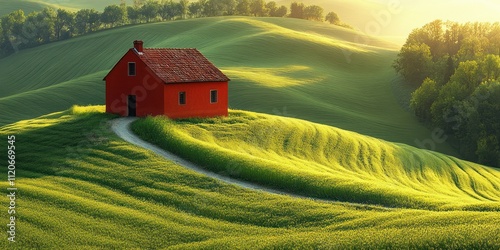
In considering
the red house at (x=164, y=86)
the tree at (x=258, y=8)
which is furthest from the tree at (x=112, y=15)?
the red house at (x=164, y=86)

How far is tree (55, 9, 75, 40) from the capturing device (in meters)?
160

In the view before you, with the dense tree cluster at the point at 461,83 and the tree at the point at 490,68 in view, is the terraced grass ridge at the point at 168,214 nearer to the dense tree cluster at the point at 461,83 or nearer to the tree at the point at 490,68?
the dense tree cluster at the point at 461,83

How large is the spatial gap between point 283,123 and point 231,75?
37842 mm

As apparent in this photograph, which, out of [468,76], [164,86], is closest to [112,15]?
[468,76]

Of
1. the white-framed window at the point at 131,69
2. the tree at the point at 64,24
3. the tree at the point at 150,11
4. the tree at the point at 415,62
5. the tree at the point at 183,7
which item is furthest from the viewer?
the tree at the point at 183,7

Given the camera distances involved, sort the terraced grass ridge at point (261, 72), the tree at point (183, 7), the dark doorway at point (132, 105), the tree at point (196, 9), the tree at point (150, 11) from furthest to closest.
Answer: the tree at point (196, 9) → the tree at point (183, 7) → the tree at point (150, 11) → the terraced grass ridge at point (261, 72) → the dark doorway at point (132, 105)

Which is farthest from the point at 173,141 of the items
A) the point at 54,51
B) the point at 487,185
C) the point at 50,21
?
the point at 50,21

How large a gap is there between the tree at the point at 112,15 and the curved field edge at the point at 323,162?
404 ft

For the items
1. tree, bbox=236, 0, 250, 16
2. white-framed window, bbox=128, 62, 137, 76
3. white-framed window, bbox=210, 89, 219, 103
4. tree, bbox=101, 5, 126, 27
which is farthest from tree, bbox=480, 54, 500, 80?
tree, bbox=101, 5, 126, 27

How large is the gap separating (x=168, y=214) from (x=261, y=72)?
69.4m

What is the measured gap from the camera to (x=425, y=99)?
82375 mm

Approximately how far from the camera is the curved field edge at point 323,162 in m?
30.4

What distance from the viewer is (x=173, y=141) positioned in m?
37.5

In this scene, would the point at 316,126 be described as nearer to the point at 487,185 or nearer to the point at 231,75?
the point at 487,185
